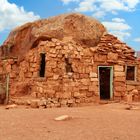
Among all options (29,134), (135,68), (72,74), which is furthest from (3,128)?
(135,68)

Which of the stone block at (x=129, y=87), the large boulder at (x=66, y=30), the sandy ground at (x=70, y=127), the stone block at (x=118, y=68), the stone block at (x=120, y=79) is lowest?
the sandy ground at (x=70, y=127)

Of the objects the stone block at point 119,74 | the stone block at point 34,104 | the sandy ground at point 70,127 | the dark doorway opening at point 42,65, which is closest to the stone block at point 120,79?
the stone block at point 119,74

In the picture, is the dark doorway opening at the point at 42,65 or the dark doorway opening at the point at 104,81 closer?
the dark doorway opening at the point at 42,65

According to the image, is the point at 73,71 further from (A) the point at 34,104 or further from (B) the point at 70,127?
(B) the point at 70,127

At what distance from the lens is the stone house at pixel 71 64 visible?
16.7 meters

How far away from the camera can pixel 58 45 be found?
1689 centimetres

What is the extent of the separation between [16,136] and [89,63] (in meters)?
9.37

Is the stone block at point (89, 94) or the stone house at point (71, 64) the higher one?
the stone house at point (71, 64)

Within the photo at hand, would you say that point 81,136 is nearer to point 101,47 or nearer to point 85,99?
point 85,99

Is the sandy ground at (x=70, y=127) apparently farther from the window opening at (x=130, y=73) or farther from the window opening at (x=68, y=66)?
the window opening at (x=130, y=73)

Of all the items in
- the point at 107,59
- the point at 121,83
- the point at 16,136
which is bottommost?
the point at 16,136

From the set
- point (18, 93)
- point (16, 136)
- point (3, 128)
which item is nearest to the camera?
point (16, 136)

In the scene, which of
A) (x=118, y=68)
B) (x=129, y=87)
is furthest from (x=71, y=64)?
(x=129, y=87)

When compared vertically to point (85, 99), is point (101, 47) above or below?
above
